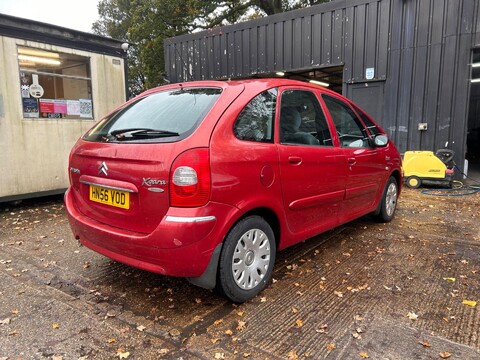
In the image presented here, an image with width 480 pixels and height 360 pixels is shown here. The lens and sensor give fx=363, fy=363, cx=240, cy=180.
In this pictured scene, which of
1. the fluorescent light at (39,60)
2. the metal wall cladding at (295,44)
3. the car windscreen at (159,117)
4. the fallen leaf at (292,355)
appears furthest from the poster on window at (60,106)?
the metal wall cladding at (295,44)

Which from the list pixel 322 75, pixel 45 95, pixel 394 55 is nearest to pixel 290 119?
pixel 45 95

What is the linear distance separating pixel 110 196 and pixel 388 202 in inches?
145

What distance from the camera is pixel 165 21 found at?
23.0m

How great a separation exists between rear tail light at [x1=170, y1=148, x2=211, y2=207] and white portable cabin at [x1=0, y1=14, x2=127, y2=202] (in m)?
4.63

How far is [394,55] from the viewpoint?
856 centimetres

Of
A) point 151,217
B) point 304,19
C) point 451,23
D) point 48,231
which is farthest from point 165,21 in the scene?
point 151,217

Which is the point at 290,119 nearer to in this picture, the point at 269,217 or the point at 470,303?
the point at 269,217

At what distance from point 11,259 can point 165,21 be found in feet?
73.0

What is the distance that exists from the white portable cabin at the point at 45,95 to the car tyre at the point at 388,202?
5228mm

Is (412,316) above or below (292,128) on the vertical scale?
below

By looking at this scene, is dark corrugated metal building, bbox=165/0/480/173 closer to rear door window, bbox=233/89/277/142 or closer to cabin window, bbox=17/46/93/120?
cabin window, bbox=17/46/93/120

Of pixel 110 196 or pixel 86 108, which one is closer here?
pixel 110 196

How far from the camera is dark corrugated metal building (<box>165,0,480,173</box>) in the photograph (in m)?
7.93

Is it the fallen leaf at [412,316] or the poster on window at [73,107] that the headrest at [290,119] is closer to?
the fallen leaf at [412,316]
